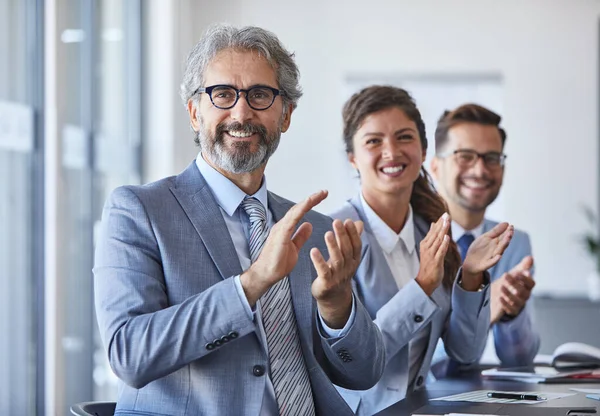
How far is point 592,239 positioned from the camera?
687cm

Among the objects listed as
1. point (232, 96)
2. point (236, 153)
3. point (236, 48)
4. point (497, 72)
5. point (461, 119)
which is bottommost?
point (236, 153)

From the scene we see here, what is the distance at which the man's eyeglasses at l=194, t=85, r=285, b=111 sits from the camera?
214cm

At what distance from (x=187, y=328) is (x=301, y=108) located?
18.3 ft

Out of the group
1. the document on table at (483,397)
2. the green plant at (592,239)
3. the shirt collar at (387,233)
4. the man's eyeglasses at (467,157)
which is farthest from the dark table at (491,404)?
the green plant at (592,239)

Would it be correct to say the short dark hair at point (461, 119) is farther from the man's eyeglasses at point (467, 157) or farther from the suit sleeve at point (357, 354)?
the suit sleeve at point (357, 354)

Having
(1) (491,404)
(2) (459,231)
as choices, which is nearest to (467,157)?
(2) (459,231)

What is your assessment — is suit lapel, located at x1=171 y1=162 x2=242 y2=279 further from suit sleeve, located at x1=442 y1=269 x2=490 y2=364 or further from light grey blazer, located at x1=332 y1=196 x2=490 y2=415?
suit sleeve, located at x1=442 y1=269 x2=490 y2=364

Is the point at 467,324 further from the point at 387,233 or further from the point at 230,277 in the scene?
the point at 230,277

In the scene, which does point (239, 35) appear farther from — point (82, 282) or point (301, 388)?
point (82, 282)

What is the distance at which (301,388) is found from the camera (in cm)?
213

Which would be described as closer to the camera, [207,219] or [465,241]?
[207,219]

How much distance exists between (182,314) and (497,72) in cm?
584

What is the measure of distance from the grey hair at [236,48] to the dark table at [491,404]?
2.79ft

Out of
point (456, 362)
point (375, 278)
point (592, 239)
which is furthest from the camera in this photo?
point (592, 239)
